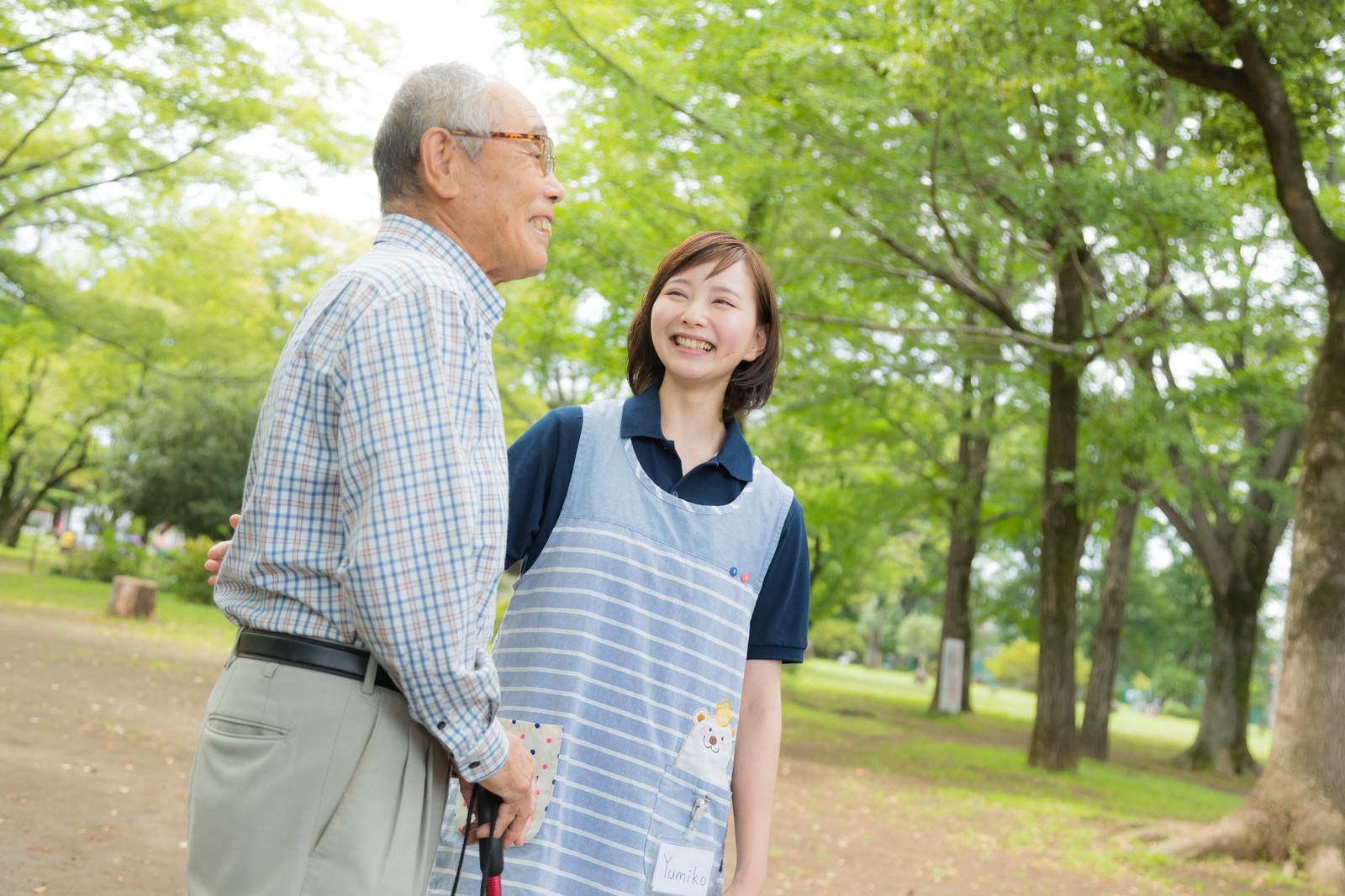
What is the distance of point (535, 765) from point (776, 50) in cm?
911

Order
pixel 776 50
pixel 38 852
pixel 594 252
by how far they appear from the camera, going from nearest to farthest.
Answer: pixel 38 852, pixel 776 50, pixel 594 252

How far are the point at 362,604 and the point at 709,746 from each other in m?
0.80

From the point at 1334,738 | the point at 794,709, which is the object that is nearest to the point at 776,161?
the point at 1334,738

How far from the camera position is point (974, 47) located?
9.31 m

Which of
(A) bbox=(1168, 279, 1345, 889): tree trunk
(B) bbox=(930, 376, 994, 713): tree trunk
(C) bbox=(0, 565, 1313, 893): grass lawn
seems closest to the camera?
(A) bbox=(1168, 279, 1345, 889): tree trunk

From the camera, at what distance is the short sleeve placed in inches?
87.4

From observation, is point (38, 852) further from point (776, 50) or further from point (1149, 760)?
point (1149, 760)

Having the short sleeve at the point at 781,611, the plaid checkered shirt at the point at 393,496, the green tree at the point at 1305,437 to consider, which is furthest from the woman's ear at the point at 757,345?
the green tree at the point at 1305,437

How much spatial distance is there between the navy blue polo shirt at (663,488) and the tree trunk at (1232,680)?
1678 centimetres

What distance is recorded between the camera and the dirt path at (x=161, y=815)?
17.5 ft

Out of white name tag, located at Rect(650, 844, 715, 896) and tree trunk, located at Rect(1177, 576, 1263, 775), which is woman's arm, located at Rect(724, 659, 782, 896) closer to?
white name tag, located at Rect(650, 844, 715, 896)

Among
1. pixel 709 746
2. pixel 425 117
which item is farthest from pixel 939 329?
pixel 425 117

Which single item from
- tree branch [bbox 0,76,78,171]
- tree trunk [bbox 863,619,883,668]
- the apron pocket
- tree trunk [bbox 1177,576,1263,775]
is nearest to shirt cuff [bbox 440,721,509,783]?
the apron pocket

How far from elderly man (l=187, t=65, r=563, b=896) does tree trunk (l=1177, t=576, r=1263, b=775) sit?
17556 mm
